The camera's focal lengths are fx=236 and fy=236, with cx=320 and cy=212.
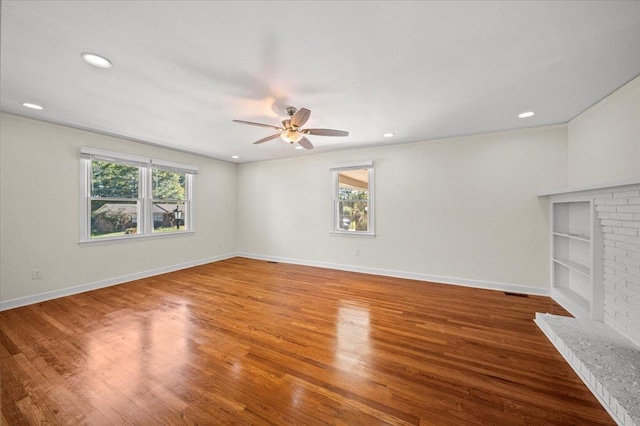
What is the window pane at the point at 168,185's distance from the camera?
4621mm

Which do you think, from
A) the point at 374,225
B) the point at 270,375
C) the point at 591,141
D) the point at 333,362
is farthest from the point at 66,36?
the point at 591,141

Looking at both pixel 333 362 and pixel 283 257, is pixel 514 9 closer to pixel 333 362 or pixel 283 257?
pixel 333 362

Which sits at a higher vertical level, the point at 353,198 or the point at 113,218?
the point at 353,198

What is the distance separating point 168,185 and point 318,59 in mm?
4311

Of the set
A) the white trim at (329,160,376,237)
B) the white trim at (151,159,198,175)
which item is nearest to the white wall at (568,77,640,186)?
the white trim at (329,160,376,237)

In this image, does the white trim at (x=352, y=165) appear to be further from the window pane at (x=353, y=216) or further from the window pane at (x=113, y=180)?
the window pane at (x=113, y=180)

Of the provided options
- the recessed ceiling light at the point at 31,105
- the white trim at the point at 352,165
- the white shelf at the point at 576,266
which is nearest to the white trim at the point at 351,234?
the white trim at the point at 352,165

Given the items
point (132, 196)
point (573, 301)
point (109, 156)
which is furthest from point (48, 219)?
point (573, 301)

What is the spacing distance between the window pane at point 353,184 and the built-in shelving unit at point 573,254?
2.81 m

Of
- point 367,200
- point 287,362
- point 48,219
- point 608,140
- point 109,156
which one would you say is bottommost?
point 287,362

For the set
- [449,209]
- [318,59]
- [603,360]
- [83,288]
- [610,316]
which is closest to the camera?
[603,360]

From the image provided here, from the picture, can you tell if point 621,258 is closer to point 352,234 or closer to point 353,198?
point 352,234

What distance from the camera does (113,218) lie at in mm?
4082

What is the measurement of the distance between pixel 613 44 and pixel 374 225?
343 centimetres
